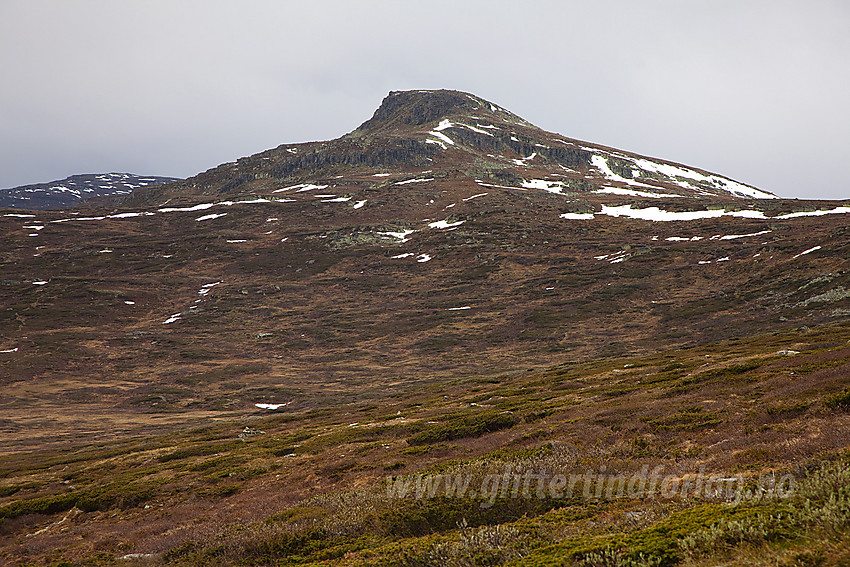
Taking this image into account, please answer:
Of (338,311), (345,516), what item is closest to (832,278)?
(345,516)

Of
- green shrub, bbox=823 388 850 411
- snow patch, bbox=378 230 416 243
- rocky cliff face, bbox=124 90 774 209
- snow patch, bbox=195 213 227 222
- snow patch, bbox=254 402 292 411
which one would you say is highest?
rocky cliff face, bbox=124 90 774 209

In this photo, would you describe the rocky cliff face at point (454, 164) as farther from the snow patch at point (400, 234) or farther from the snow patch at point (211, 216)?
the snow patch at point (400, 234)

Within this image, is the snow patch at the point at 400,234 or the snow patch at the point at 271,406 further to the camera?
the snow patch at the point at 400,234

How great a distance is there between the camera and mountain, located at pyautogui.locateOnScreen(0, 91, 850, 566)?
9.58m

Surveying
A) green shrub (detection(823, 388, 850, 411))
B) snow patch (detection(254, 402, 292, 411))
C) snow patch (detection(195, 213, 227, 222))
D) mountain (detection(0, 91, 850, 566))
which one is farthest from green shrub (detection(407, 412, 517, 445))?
snow patch (detection(195, 213, 227, 222))

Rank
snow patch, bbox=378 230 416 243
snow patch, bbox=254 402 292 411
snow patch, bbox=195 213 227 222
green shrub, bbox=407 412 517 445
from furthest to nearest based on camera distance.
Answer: snow patch, bbox=195 213 227 222, snow patch, bbox=378 230 416 243, snow patch, bbox=254 402 292 411, green shrub, bbox=407 412 517 445

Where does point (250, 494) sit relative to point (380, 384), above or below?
above

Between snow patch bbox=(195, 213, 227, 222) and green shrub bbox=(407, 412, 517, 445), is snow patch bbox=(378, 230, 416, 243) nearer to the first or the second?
snow patch bbox=(195, 213, 227, 222)

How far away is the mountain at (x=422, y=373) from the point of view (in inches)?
377

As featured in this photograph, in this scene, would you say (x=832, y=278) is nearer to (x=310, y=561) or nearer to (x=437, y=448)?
(x=437, y=448)

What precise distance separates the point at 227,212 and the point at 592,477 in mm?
137426

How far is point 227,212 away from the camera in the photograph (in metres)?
132

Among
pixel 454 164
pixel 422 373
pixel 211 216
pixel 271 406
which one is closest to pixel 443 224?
pixel 454 164

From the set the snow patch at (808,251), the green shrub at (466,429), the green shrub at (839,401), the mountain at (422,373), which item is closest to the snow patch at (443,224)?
the mountain at (422,373)
